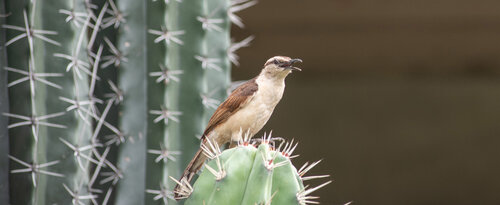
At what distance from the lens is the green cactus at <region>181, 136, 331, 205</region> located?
233cm

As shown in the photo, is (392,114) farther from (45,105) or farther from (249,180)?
(249,180)

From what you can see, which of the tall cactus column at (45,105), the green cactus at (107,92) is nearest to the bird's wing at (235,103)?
the green cactus at (107,92)

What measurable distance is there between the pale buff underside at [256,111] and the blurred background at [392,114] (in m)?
4.01

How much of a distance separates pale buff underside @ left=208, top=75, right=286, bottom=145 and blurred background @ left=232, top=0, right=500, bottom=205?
13.2 feet

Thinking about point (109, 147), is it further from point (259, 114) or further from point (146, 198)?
point (259, 114)

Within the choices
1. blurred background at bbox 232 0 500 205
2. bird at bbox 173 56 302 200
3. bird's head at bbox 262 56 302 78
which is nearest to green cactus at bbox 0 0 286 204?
bird at bbox 173 56 302 200

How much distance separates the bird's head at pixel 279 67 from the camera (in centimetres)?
264

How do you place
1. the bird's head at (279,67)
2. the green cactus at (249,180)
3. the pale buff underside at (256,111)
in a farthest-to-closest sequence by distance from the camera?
Result: the pale buff underside at (256,111) < the bird's head at (279,67) < the green cactus at (249,180)

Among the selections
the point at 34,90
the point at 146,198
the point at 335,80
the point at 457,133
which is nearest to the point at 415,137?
the point at 457,133

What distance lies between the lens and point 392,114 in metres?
7.20

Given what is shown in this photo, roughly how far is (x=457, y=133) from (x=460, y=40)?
776mm

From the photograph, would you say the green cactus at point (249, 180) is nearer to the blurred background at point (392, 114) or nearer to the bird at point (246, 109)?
the bird at point (246, 109)

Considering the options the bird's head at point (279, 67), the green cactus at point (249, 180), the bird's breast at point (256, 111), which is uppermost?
the bird's head at point (279, 67)

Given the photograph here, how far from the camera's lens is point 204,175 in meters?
2.40
